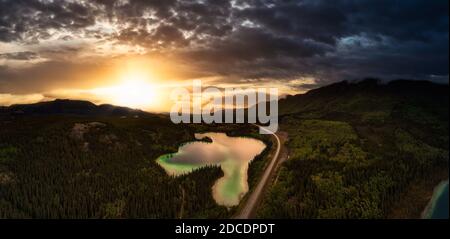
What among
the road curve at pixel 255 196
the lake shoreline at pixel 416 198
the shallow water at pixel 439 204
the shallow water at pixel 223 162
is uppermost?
the road curve at pixel 255 196

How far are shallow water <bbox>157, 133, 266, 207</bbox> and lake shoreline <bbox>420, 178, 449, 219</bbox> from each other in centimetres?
3458

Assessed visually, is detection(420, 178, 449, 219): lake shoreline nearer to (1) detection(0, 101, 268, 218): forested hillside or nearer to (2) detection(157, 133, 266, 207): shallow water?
(2) detection(157, 133, 266, 207): shallow water

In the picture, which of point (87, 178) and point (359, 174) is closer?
point (87, 178)

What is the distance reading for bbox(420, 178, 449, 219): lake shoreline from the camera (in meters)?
63.9

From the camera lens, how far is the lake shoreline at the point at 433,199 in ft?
210

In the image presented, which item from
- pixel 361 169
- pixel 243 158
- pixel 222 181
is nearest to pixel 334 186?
pixel 361 169

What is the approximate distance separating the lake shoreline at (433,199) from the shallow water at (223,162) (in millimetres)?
34583

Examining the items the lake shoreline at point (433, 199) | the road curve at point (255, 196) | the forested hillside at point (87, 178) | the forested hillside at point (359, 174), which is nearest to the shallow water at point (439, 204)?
the lake shoreline at point (433, 199)

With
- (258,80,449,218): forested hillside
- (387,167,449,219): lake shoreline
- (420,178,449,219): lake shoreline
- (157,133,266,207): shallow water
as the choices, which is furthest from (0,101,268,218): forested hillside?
(420,178,449,219): lake shoreline

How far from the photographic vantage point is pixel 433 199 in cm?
7312

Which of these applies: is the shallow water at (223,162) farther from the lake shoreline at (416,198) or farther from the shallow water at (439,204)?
the shallow water at (439,204)

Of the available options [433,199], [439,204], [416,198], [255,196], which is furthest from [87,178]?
[439,204]

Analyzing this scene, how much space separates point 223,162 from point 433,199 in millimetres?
55424

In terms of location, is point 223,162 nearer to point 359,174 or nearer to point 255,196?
point 255,196
